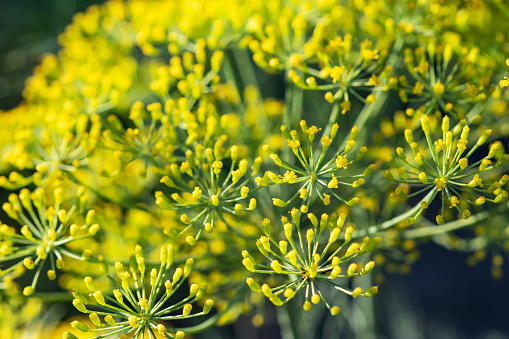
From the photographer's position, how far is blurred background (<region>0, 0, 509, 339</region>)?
92.0 inches

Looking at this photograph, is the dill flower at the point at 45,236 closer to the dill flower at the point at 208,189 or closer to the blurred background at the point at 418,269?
the dill flower at the point at 208,189

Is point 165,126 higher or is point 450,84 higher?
point 450,84

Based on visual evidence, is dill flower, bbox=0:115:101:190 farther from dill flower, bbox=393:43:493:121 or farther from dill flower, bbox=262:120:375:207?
dill flower, bbox=393:43:493:121

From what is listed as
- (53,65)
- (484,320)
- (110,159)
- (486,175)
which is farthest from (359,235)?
(484,320)

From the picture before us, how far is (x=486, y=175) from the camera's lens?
→ 1277mm

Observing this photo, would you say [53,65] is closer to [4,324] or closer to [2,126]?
[2,126]

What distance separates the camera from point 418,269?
262 centimetres

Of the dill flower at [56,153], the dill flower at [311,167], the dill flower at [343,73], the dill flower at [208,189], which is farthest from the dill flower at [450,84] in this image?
the dill flower at [56,153]

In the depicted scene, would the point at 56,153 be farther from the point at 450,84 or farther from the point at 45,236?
the point at 450,84

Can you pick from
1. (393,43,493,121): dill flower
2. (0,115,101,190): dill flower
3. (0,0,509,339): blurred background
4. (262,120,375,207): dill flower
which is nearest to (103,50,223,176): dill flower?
(0,115,101,190): dill flower

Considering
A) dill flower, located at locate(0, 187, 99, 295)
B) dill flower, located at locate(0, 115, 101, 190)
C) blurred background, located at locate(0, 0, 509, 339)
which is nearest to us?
dill flower, located at locate(0, 187, 99, 295)

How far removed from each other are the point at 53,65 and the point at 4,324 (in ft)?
2.43

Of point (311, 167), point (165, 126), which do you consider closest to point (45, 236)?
point (165, 126)

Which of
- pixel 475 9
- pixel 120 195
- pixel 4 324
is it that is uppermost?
pixel 475 9
